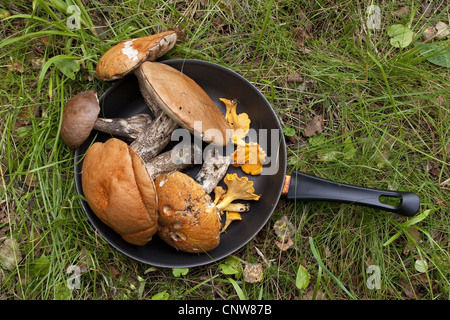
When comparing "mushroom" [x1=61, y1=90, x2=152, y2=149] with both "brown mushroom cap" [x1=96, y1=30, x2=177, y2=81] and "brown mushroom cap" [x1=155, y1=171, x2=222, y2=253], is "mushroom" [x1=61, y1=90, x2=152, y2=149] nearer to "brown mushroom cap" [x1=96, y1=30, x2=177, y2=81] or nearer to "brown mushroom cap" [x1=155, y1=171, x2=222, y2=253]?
"brown mushroom cap" [x1=96, y1=30, x2=177, y2=81]

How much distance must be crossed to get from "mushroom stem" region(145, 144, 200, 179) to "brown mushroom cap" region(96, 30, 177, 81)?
0.74m

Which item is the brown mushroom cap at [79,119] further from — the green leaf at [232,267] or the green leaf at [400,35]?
the green leaf at [400,35]

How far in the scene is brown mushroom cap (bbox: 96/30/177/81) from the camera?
2.53 metres

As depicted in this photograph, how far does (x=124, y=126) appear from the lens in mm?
2887

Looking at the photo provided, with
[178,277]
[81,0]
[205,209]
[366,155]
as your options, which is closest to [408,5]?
[366,155]

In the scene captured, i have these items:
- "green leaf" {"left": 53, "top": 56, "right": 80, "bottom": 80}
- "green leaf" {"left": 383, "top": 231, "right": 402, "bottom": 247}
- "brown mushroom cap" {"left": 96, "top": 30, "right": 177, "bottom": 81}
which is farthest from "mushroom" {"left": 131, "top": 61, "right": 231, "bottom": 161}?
"green leaf" {"left": 383, "top": 231, "right": 402, "bottom": 247}

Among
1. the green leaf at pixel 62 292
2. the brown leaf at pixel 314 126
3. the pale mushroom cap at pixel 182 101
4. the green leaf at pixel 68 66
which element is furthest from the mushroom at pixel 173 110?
the green leaf at pixel 62 292

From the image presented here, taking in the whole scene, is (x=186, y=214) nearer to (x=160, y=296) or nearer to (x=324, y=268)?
(x=160, y=296)

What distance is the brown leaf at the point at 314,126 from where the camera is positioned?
331 centimetres

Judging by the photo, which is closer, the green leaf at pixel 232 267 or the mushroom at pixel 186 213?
the mushroom at pixel 186 213

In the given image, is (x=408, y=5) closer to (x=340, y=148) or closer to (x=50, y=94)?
(x=340, y=148)

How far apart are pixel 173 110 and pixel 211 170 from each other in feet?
2.45

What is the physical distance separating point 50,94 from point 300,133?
7.95 ft

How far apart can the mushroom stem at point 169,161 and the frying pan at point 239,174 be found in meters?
0.27
